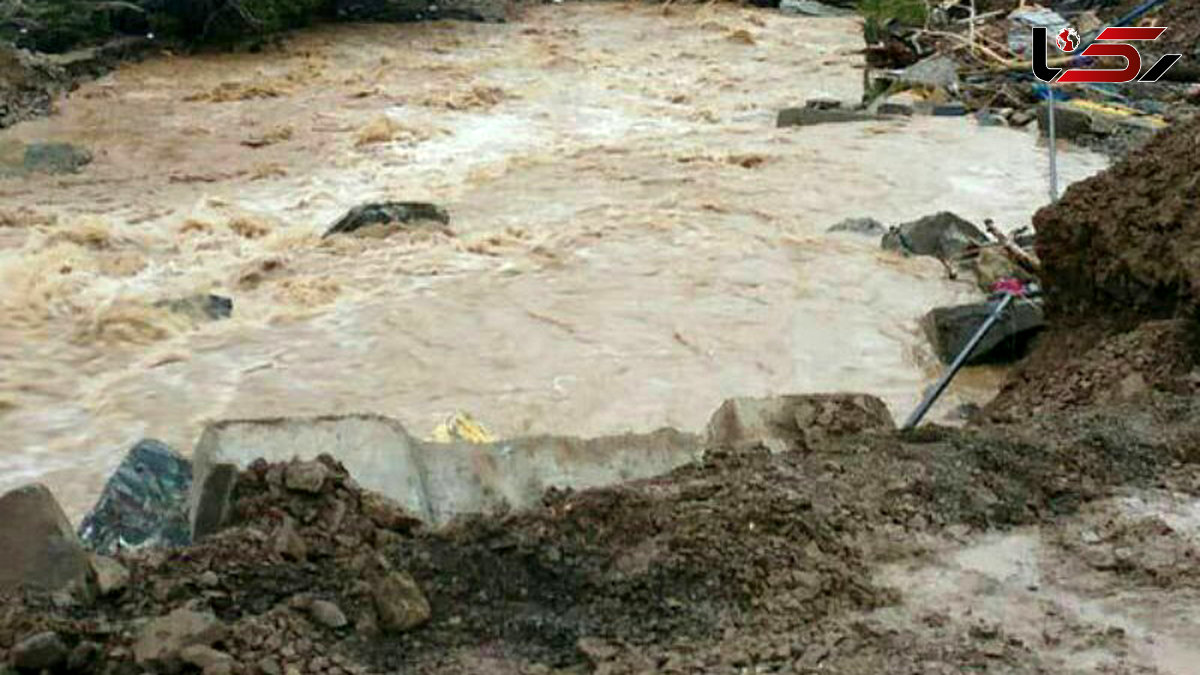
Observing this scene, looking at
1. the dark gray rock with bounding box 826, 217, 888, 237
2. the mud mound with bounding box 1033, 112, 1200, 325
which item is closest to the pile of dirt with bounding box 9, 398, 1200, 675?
the mud mound with bounding box 1033, 112, 1200, 325

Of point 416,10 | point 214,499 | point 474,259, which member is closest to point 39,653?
point 214,499

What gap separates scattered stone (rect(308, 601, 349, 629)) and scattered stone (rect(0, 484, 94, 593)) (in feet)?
1.89

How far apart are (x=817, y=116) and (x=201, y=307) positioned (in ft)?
27.4

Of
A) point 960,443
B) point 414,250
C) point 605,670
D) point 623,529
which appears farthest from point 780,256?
point 605,670

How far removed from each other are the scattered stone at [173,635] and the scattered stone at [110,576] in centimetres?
31

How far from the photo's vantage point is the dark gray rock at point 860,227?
10.9 metres

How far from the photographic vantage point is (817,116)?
15312mm

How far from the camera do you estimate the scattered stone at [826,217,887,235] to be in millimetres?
10930

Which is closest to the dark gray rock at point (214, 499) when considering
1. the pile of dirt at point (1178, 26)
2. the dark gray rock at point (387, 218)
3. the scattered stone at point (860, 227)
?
the dark gray rock at point (387, 218)

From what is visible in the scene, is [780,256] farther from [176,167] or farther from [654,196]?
[176,167]

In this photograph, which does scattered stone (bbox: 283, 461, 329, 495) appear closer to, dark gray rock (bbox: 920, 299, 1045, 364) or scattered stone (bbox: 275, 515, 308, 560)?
scattered stone (bbox: 275, 515, 308, 560)

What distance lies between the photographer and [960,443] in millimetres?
4578

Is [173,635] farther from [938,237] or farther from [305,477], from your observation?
[938,237]

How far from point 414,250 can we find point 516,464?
19.8 ft
